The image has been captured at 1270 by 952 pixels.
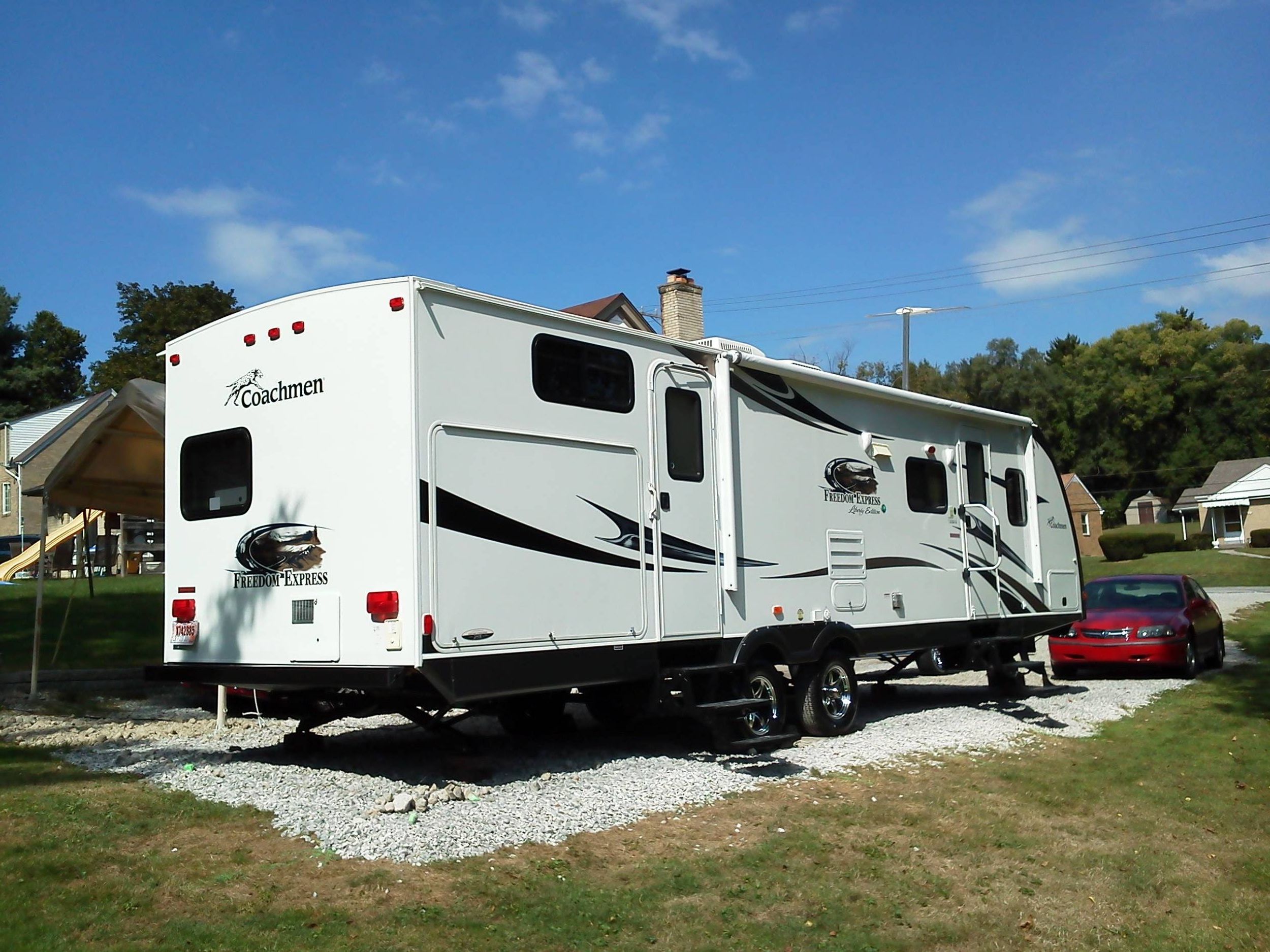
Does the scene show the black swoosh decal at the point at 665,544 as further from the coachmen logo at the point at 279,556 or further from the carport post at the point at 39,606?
the carport post at the point at 39,606

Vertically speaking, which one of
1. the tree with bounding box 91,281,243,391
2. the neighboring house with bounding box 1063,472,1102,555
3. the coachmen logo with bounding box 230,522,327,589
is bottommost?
the coachmen logo with bounding box 230,522,327,589

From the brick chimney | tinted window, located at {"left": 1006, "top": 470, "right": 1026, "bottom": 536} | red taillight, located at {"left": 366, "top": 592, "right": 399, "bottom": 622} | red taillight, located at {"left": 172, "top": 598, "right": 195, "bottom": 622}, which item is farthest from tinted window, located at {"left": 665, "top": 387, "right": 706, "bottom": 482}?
the brick chimney

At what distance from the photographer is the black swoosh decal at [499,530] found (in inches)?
280

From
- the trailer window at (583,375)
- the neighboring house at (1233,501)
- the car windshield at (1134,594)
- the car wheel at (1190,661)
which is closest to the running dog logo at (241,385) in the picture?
the trailer window at (583,375)

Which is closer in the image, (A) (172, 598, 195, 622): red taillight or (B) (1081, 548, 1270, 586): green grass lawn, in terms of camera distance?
(A) (172, 598, 195, 622): red taillight

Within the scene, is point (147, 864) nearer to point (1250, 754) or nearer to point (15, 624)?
point (1250, 754)

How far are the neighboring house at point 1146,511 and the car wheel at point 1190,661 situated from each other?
5690cm

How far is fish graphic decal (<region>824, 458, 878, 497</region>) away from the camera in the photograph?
10.4 m

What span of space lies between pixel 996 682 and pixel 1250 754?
3.26m

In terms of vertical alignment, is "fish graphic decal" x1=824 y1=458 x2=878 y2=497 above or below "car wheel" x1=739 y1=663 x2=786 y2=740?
above

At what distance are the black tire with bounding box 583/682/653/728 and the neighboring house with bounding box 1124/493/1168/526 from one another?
6505 centimetres

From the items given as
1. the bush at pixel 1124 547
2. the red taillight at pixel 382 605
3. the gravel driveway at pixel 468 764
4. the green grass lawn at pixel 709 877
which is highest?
the bush at pixel 1124 547

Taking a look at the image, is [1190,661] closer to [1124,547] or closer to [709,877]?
[709,877]

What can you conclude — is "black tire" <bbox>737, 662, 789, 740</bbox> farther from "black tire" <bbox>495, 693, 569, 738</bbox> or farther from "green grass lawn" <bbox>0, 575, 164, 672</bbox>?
"green grass lawn" <bbox>0, 575, 164, 672</bbox>
